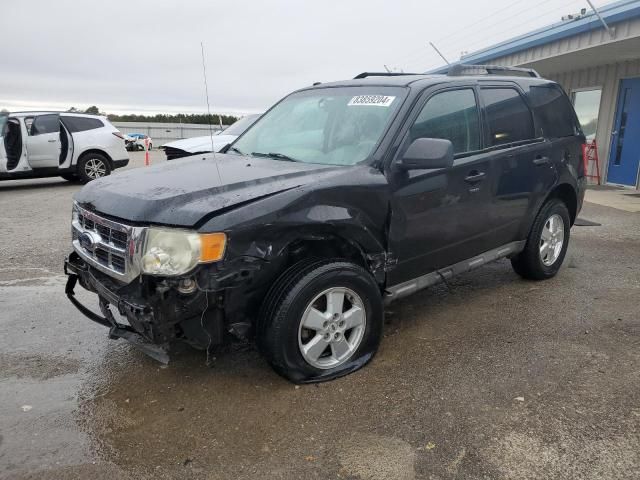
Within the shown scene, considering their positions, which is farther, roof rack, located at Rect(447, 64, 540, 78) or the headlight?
roof rack, located at Rect(447, 64, 540, 78)

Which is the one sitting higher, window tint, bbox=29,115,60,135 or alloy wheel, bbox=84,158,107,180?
window tint, bbox=29,115,60,135

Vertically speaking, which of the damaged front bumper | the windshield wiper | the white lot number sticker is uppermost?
the white lot number sticker

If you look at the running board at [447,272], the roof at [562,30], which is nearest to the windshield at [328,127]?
the running board at [447,272]

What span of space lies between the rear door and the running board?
3.4 inches

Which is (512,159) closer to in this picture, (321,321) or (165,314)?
(321,321)

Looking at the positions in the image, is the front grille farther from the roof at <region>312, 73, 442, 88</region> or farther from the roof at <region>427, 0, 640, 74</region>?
the roof at <region>427, 0, 640, 74</region>

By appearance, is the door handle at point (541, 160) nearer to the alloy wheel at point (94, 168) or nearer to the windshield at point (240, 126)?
the windshield at point (240, 126)

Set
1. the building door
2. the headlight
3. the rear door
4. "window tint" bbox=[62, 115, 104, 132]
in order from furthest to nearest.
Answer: "window tint" bbox=[62, 115, 104, 132], the building door, the rear door, the headlight

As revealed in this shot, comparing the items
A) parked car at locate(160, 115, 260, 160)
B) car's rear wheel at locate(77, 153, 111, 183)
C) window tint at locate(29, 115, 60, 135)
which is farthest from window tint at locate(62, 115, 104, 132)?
parked car at locate(160, 115, 260, 160)

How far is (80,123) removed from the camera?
41.8 ft

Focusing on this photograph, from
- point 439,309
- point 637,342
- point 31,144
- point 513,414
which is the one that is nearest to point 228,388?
point 513,414

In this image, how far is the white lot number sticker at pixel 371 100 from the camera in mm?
3738

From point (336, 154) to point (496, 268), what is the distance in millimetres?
2923

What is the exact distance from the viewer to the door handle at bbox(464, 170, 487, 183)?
156 inches
